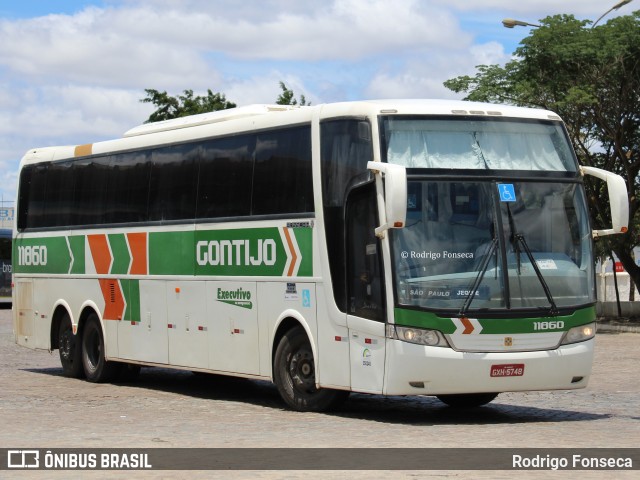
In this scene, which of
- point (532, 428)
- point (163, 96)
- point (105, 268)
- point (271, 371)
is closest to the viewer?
point (532, 428)

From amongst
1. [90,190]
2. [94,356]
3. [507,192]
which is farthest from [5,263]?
[507,192]

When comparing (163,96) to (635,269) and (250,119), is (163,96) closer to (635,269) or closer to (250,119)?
(635,269)

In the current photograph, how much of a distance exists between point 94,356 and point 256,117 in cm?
604

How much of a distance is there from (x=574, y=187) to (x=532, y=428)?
2931mm

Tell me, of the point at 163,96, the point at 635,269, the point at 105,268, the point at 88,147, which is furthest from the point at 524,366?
the point at 163,96

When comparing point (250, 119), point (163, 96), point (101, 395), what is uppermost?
point (163, 96)

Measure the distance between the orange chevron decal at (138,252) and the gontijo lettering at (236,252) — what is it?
1.61m

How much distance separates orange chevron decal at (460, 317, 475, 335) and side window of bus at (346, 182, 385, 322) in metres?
Answer: 0.86

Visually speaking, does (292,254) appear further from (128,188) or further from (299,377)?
(128,188)

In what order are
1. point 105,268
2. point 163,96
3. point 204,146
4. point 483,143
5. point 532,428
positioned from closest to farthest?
1. point 532,428
2. point 483,143
3. point 204,146
4. point 105,268
5. point 163,96

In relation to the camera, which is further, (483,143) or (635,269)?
(635,269)

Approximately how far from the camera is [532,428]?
13.7 meters

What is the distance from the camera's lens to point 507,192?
14.6 metres

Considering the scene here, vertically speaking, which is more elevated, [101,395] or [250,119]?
[250,119]
